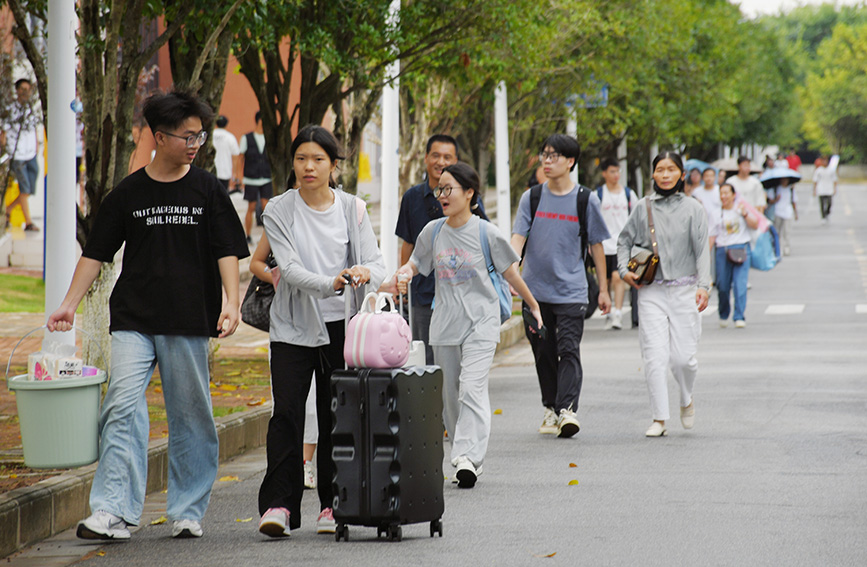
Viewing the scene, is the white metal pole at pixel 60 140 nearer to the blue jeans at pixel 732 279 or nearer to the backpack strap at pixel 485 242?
the backpack strap at pixel 485 242

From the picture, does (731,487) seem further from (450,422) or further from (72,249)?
(72,249)

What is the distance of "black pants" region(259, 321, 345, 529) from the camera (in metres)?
5.98

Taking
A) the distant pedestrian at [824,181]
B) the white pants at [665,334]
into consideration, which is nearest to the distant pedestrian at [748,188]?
the white pants at [665,334]

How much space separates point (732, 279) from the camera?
16281mm

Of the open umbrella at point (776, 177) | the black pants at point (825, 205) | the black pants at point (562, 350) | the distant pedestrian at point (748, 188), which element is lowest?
the black pants at point (562, 350)

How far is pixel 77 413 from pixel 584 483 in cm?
284

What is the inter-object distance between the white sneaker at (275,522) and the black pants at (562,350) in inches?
129

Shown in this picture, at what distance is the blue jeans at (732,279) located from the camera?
16.1 meters

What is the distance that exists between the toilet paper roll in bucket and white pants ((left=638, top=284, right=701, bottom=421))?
4.20m

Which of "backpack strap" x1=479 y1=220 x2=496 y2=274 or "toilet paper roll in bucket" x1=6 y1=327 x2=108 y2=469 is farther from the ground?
"backpack strap" x1=479 y1=220 x2=496 y2=274

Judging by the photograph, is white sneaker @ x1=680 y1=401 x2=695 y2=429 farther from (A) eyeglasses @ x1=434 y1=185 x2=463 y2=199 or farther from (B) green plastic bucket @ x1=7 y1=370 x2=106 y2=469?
(B) green plastic bucket @ x1=7 y1=370 x2=106 y2=469

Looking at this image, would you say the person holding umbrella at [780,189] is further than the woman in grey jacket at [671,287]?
Yes

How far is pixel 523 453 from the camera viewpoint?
8.45 metres

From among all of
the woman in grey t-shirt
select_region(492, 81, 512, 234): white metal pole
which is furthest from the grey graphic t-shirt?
select_region(492, 81, 512, 234): white metal pole
